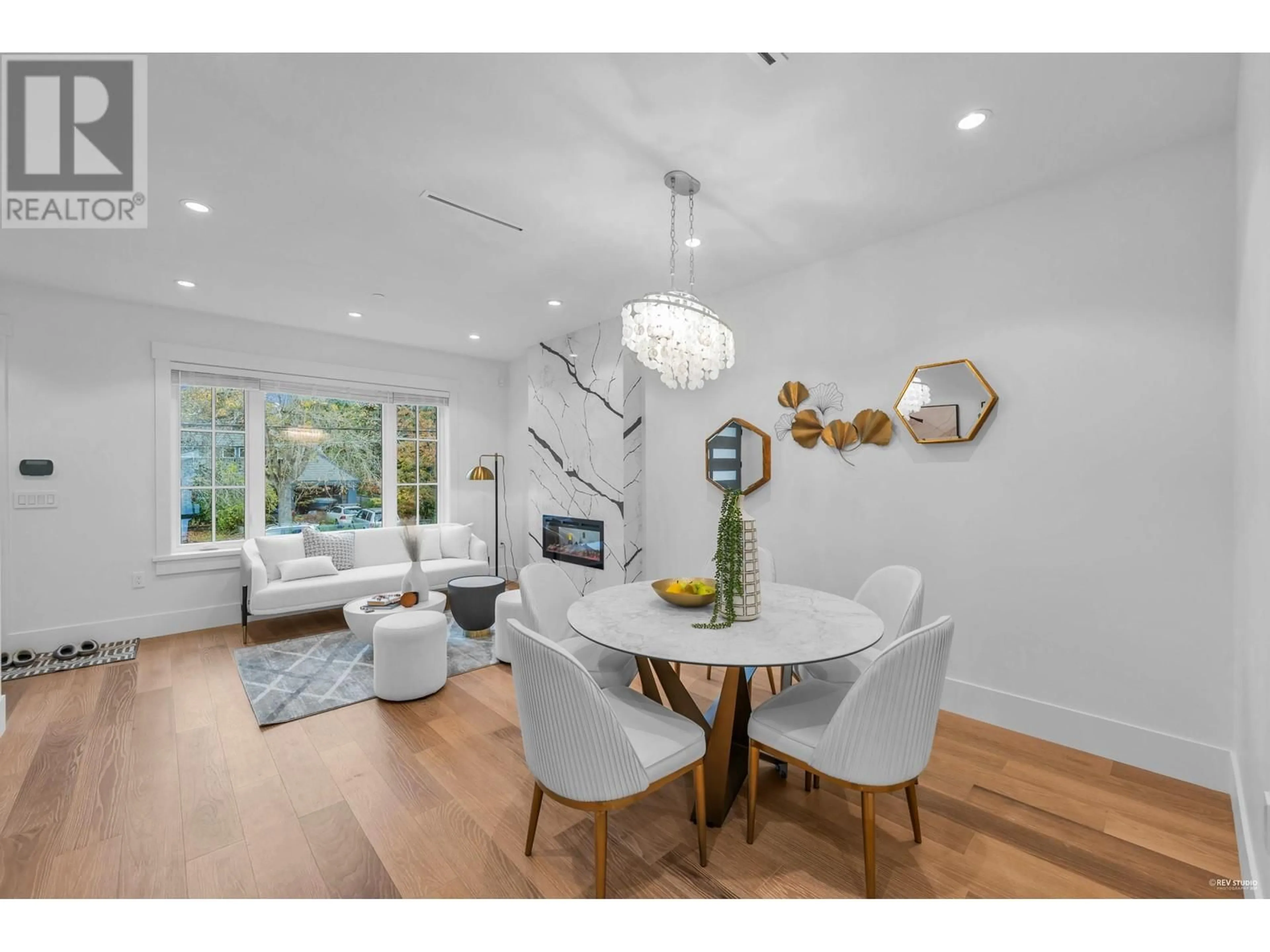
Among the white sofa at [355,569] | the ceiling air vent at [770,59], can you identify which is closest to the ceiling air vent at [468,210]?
the ceiling air vent at [770,59]

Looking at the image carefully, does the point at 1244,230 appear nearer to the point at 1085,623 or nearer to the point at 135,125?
the point at 1085,623

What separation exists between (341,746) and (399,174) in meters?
2.63

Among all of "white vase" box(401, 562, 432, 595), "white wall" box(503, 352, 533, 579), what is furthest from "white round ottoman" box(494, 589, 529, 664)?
"white wall" box(503, 352, 533, 579)

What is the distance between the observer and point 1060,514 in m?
2.39

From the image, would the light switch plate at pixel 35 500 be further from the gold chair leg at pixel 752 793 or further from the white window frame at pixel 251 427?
the gold chair leg at pixel 752 793

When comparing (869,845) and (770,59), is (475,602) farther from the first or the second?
(770,59)

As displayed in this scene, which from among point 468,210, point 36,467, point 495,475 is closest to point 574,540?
point 495,475

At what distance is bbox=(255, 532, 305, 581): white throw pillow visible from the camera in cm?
425

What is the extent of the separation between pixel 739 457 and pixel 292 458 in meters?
4.12

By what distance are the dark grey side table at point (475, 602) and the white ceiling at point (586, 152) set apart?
2.23 metres

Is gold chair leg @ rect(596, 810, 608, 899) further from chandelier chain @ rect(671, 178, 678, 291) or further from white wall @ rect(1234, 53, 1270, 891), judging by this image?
chandelier chain @ rect(671, 178, 678, 291)

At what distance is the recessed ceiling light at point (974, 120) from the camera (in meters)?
1.89

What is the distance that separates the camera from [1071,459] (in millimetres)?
2361
